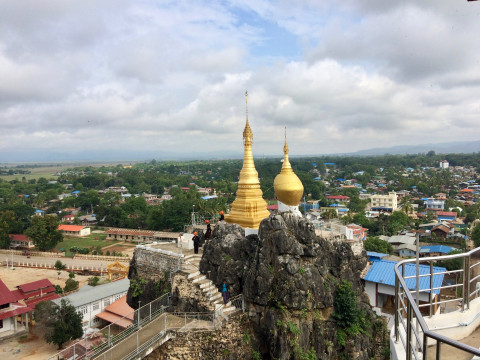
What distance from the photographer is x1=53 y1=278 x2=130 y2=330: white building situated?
2874 centimetres

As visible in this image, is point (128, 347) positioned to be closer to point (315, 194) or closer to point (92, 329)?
point (92, 329)

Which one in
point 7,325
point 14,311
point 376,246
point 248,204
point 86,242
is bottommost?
point 86,242

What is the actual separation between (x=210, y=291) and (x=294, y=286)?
159 inches

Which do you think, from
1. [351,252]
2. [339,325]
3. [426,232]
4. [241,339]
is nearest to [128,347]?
[241,339]

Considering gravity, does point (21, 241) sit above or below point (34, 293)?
below

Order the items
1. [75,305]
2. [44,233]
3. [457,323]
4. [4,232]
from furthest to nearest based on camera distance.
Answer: [4,232]
[44,233]
[75,305]
[457,323]

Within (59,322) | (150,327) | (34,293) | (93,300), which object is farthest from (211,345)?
(34,293)

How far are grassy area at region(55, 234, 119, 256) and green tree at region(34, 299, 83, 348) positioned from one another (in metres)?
32.1

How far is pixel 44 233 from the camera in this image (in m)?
51.7

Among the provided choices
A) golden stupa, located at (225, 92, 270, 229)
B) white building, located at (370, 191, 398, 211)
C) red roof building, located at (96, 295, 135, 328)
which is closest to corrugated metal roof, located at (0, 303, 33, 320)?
red roof building, located at (96, 295, 135, 328)

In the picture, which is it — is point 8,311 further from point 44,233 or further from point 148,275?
point 44,233

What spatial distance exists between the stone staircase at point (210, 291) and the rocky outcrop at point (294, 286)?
49 centimetres

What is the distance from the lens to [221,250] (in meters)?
17.6

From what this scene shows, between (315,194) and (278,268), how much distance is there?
7746 centimetres
